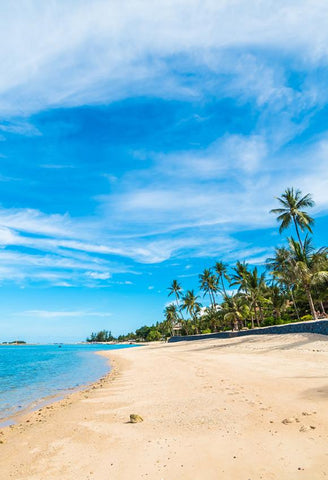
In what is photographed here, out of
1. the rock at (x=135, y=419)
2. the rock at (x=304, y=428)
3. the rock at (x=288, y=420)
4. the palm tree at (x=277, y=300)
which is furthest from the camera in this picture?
the palm tree at (x=277, y=300)

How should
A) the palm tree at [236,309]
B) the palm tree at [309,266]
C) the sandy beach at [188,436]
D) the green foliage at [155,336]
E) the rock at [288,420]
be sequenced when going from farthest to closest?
1. the green foliage at [155,336]
2. the palm tree at [236,309]
3. the palm tree at [309,266]
4. the rock at [288,420]
5. the sandy beach at [188,436]

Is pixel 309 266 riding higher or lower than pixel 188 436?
higher

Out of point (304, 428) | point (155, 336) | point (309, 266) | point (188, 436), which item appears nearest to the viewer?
point (304, 428)

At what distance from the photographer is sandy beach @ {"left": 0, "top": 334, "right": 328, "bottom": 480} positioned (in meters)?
4.09

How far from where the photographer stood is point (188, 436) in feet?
17.6

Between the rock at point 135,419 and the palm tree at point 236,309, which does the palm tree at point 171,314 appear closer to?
the palm tree at point 236,309

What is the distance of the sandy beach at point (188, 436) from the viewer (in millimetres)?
4086

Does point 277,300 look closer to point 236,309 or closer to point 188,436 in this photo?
point 236,309

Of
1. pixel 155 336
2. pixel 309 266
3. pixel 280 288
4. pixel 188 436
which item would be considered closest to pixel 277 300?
pixel 280 288

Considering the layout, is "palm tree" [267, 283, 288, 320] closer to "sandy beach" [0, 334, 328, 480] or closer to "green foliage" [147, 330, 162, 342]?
"sandy beach" [0, 334, 328, 480]

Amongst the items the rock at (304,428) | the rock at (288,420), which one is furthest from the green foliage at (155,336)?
the rock at (304,428)

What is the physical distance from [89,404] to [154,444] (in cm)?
576

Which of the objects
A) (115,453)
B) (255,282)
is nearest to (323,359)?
(115,453)

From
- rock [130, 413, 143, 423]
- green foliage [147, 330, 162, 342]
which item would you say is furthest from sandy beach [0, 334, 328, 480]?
green foliage [147, 330, 162, 342]
